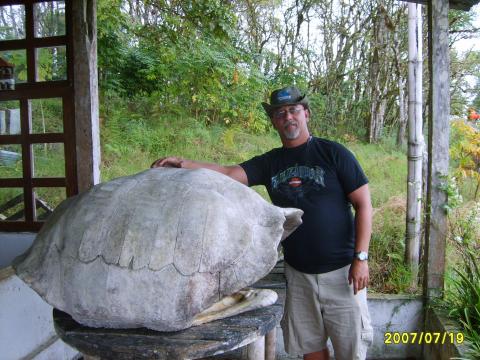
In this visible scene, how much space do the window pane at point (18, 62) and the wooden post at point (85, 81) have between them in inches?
22.6

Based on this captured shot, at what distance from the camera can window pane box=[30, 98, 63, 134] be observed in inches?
125

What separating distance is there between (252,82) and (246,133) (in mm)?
1361

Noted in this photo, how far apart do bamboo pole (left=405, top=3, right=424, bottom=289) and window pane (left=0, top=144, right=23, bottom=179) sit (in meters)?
3.22

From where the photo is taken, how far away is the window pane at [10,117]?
129 inches

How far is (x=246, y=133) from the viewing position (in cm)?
718

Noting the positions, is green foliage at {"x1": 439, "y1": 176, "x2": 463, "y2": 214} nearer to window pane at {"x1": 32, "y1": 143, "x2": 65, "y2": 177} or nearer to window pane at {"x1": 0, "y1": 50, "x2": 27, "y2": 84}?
window pane at {"x1": 32, "y1": 143, "x2": 65, "y2": 177}

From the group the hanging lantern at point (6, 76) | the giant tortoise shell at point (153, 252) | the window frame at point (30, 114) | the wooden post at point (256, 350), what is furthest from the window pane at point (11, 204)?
the wooden post at point (256, 350)

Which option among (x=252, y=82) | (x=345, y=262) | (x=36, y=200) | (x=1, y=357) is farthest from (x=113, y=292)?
(x=252, y=82)

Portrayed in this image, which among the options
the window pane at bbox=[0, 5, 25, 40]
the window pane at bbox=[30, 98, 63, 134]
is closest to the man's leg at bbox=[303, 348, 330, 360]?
the window pane at bbox=[30, 98, 63, 134]

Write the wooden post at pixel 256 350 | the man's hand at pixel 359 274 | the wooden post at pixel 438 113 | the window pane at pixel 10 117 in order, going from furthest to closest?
the window pane at pixel 10 117 < the wooden post at pixel 438 113 < the man's hand at pixel 359 274 < the wooden post at pixel 256 350

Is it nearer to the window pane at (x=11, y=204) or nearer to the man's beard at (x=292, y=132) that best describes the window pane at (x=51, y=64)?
the window pane at (x=11, y=204)

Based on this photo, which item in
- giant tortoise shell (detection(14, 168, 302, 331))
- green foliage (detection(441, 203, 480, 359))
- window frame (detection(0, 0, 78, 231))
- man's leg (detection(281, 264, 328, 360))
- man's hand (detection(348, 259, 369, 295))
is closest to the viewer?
giant tortoise shell (detection(14, 168, 302, 331))

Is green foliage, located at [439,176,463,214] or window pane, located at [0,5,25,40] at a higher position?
window pane, located at [0,5,25,40]
